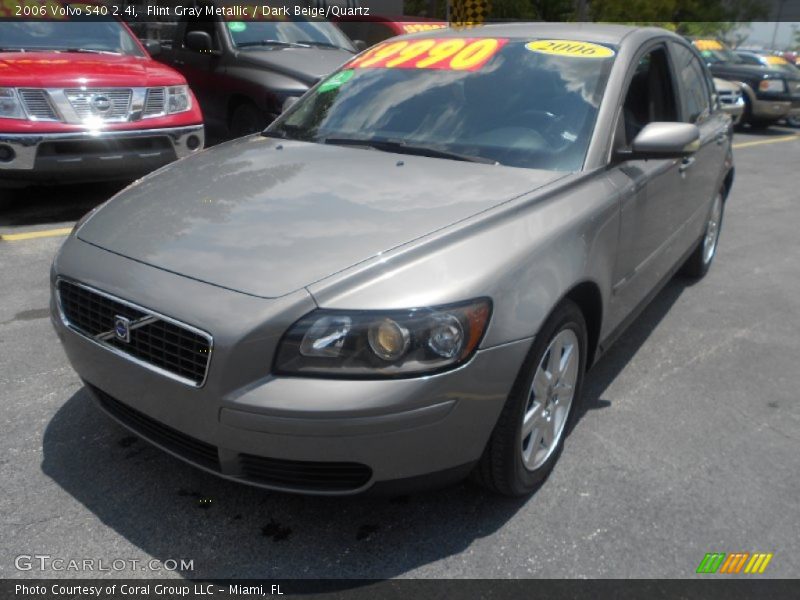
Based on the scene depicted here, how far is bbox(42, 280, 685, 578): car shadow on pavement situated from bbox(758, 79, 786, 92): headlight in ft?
45.3

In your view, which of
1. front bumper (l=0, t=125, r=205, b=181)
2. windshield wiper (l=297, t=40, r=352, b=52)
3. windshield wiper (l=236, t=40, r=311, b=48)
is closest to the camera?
front bumper (l=0, t=125, r=205, b=181)

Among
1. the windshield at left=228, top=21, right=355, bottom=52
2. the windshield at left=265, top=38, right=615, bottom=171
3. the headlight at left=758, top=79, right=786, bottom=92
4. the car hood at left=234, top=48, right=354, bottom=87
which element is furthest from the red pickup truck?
the headlight at left=758, top=79, right=786, bottom=92

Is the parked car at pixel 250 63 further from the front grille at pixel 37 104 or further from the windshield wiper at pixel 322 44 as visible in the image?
the front grille at pixel 37 104

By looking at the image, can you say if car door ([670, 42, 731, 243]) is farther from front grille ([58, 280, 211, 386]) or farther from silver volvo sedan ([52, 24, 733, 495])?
front grille ([58, 280, 211, 386])

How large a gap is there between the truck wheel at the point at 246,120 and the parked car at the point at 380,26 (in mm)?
4022

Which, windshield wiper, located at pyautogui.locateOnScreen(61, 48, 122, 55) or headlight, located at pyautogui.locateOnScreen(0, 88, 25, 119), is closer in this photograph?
headlight, located at pyautogui.locateOnScreen(0, 88, 25, 119)

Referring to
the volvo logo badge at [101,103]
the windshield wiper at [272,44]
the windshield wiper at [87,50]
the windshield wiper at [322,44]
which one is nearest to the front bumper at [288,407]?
the volvo logo badge at [101,103]

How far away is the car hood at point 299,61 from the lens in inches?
295

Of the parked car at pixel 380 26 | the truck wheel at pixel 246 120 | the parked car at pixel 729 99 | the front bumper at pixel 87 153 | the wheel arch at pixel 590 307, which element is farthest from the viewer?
the parked car at pixel 380 26

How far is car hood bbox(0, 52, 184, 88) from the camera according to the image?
228 inches

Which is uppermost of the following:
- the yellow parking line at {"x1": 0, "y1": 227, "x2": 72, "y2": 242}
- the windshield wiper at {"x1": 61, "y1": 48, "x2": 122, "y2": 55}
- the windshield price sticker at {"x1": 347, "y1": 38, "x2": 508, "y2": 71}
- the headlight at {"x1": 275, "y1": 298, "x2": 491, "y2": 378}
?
the windshield price sticker at {"x1": 347, "y1": 38, "x2": 508, "y2": 71}

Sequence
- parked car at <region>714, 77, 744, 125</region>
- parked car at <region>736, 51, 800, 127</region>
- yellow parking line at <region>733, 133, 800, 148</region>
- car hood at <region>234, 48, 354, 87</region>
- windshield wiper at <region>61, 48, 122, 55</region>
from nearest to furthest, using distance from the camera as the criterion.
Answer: parked car at <region>714, 77, 744, 125</region> < windshield wiper at <region>61, 48, 122, 55</region> < car hood at <region>234, 48, 354, 87</region> < yellow parking line at <region>733, 133, 800, 148</region> < parked car at <region>736, 51, 800, 127</region>

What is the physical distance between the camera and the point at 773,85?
14.3 m

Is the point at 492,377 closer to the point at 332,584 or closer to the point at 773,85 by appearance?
the point at 332,584
